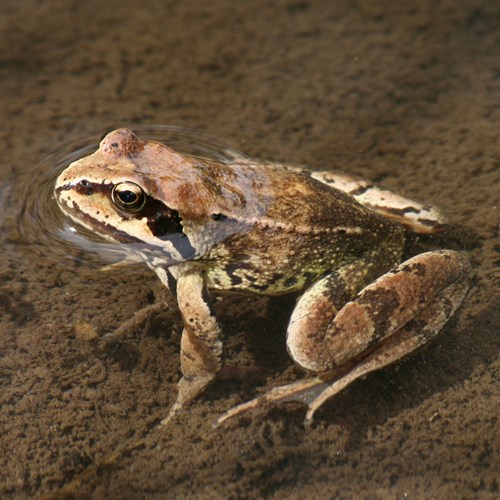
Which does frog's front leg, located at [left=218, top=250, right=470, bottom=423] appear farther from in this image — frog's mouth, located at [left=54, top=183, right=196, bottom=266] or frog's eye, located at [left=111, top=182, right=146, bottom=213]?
frog's eye, located at [left=111, top=182, right=146, bottom=213]

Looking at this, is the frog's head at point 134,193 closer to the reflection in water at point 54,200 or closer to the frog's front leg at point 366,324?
the reflection in water at point 54,200

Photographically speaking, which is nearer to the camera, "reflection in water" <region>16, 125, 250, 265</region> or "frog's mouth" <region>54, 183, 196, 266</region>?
"frog's mouth" <region>54, 183, 196, 266</region>

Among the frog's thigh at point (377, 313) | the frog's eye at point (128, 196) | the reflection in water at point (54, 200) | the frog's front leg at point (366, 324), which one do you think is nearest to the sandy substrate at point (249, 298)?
the reflection in water at point (54, 200)

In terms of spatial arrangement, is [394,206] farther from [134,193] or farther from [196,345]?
[134,193]

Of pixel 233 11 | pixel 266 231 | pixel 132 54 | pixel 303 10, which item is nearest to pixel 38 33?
pixel 132 54

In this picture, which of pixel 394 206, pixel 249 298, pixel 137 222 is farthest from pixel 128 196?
pixel 394 206

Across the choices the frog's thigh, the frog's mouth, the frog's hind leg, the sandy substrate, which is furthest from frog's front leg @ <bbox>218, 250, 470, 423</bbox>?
the frog's mouth

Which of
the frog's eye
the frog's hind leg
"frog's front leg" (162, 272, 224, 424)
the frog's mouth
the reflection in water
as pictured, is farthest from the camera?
the reflection in water
